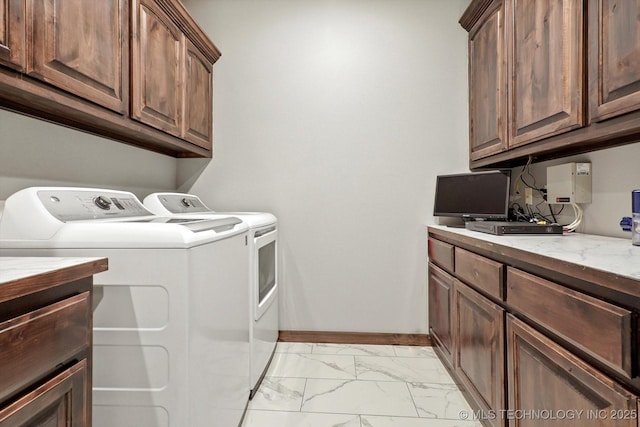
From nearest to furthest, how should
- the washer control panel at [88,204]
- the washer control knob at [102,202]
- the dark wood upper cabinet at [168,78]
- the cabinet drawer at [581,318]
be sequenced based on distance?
the cabinet drawer at [581,318] < the washer control panel at [88,204] < the washer control knob at [102,202] < the dark wood upper cabinet at [168,78]

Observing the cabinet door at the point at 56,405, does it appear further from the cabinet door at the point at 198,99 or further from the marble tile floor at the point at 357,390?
the cabinet door at the point at 198,99

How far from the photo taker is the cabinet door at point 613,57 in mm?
1074

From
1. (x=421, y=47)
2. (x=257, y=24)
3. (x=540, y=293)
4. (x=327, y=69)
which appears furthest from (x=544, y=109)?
(x=257, y=24)

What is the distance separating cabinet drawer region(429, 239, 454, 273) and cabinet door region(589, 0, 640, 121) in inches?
37.4

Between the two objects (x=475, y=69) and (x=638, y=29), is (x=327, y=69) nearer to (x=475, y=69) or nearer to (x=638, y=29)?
(x=475, y=69)

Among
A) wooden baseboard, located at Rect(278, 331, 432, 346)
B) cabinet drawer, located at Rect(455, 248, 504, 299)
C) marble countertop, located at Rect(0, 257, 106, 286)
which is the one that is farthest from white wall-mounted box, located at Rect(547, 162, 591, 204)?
marble countertop, located at Rect(0, 257, 106, 286)

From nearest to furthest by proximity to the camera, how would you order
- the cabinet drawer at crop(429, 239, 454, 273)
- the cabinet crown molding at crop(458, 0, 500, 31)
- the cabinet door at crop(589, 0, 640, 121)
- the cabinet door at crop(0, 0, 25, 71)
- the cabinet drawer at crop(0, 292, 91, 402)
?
the cabinet drawer at crop(0, 292, 91, 402), the cabinet door at crop(0, 0, 25, 71), the cabinet door at crop(589, 0, 640, 121), the cabinet drawer at crop(429, 239, 454, 273), the cabinet crown molding at crop(458, 0, 500, 31)

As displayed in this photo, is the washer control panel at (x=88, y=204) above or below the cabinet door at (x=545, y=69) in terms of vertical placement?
below

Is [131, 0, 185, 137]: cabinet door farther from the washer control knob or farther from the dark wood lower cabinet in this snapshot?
the dark wood lower cabinet

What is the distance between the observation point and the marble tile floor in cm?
166

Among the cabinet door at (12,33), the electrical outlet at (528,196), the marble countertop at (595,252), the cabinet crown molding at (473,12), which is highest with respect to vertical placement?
the cabinet crown molding at (473,12)

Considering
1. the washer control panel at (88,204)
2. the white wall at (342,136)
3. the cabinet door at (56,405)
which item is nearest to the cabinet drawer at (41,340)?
the cabinet door at (56,405)

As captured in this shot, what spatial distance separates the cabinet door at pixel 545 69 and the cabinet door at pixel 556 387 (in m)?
0.86

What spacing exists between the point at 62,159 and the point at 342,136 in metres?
1.70
